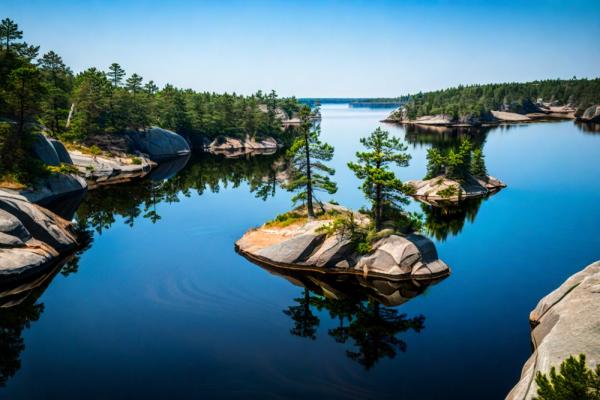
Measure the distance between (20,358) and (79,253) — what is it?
18171 millimetres

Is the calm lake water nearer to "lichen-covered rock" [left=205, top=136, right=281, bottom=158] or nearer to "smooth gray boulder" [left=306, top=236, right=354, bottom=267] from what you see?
"smooth gray boulder" [left=306, top=236, right=354, bottom=267]

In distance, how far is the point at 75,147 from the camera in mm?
81375

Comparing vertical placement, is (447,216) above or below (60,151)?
below

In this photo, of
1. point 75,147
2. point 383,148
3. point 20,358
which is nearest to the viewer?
point 20,358

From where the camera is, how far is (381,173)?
3603 centimetres

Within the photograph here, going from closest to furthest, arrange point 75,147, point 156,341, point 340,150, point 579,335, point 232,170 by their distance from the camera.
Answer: point 579,335 < point 156,341 < point 75,147 < point 232,170 < point 340,150

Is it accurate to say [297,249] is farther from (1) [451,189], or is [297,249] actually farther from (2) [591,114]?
(2) [591,114]

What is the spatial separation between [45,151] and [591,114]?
682 ft

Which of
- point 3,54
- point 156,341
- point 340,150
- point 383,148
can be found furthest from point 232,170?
point 156,341

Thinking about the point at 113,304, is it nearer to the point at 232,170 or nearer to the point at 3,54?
the point at 3,54

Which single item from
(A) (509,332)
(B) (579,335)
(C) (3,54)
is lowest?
(A) (509,332)

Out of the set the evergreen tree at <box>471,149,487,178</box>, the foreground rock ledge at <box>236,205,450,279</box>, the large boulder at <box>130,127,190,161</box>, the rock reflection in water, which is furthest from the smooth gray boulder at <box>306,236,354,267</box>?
the large boulder at <box>130,127,190,161</box>

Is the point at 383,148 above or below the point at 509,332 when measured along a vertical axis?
above

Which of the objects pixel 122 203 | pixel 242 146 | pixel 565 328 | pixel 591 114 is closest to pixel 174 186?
pixel 122 203
